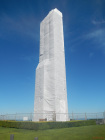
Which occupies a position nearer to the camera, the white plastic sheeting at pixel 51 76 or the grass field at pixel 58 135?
the grass field at pixel 58 135

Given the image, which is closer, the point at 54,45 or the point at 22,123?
the point at 22,123

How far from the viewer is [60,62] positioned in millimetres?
25453

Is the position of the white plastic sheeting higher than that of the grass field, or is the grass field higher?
the white plastic sheeting

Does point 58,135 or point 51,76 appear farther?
point 51,76

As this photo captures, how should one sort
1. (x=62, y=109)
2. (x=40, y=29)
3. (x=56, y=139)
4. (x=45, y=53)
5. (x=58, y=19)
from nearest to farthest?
(x=56, y=139) < (x=62, y=109) < (x=45, y=53) < (x=58, y=19) < (x=40, y=29)

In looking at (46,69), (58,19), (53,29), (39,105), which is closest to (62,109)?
(39,105)

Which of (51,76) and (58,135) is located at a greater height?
(51,76)

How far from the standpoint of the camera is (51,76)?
2388 cm

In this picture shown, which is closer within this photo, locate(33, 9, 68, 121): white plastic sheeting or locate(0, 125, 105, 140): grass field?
locate(0, 125, 105, 140): grass field

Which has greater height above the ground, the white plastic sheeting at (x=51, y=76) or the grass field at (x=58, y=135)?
the white plastic sheeting at (x=51, y=76)

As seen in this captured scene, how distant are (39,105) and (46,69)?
6333 millimetres

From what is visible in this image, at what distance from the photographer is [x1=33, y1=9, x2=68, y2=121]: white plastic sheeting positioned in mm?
22016

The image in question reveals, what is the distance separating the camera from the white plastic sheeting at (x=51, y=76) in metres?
22.0

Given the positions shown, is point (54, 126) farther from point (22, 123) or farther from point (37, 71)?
point (37, 71)
